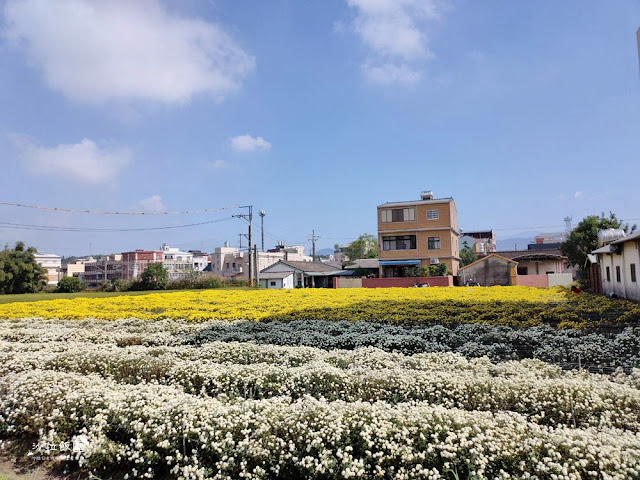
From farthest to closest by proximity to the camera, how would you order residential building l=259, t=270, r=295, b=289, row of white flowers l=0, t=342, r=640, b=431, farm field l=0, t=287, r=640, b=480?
residential building l=259, t=270, r=295, b=289 → row of white flowers l=0, t=342, r=640, b=431 → farm field l=0, t=287, r=640, b=480

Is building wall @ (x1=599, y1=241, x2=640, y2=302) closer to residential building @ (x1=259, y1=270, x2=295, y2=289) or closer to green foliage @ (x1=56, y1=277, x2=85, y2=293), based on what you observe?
residential building @ (x1=259, y1=270, x2=295, y2=289)

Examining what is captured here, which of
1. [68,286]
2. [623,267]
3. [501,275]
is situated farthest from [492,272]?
[68,286]

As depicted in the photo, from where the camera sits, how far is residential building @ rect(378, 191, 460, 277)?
132 ft

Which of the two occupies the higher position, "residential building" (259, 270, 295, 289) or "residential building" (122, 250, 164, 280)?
"residential building" (122, 250, 164, 280)

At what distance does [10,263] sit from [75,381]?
39845 millimetres

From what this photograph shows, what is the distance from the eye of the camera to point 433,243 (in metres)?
40.6

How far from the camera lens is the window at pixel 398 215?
41.6m

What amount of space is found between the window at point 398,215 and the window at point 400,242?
183 cm

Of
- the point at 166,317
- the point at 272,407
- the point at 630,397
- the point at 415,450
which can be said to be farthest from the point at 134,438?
the point at 166,317

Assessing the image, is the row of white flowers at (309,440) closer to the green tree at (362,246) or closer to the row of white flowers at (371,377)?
the row of white flowers at (371,377)

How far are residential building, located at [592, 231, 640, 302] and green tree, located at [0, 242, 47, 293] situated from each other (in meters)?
44.4

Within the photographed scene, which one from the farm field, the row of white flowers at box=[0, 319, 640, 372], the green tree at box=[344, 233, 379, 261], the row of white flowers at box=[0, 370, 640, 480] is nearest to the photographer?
the row of white flowers at box=[0, 370, 640, 480]

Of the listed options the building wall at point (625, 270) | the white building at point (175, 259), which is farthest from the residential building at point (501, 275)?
the white building at point (175, 259)

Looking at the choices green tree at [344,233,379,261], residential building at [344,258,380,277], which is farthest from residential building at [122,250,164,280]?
residential building at [344,258,380,277]
